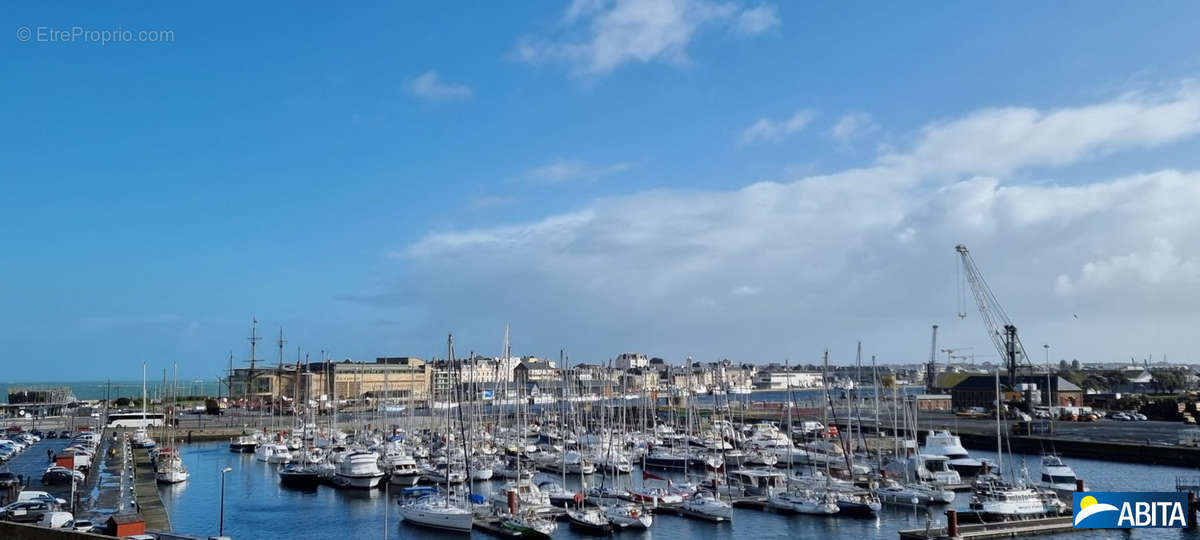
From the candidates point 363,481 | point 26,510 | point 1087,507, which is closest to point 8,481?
point 26,510

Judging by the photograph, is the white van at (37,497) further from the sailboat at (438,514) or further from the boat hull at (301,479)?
the boat hull at (301,479)

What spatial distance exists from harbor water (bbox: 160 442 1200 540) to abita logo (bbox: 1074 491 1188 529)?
1482 mm

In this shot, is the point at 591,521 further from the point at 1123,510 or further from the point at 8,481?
the point at 8,481

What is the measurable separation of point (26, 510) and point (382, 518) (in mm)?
13295

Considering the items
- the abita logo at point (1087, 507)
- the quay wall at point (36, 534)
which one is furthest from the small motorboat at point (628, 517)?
the quay wall at point (36, 534)

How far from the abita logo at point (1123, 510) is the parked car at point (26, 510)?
3372 cm

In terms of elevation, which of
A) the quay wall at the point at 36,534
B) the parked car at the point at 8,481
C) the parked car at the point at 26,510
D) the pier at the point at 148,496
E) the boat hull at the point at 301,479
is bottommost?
the boat hull at the point at 301,479

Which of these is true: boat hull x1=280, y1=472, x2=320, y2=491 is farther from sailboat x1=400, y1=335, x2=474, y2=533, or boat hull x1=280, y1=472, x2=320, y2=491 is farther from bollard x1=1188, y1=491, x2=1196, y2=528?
bollard x1=1188, y1=491, x2=1196, y2=528

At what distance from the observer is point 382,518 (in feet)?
127

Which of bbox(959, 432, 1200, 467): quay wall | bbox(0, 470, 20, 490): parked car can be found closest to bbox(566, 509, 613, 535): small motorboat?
bbox(0, 470, 20, 490): parked car

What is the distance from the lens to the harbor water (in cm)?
3456

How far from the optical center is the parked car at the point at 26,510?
2950cm

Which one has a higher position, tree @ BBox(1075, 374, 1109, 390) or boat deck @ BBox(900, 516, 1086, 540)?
boat deck @ BBox(900, 516, 1086, 540)

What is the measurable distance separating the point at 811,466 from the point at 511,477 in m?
18.0
